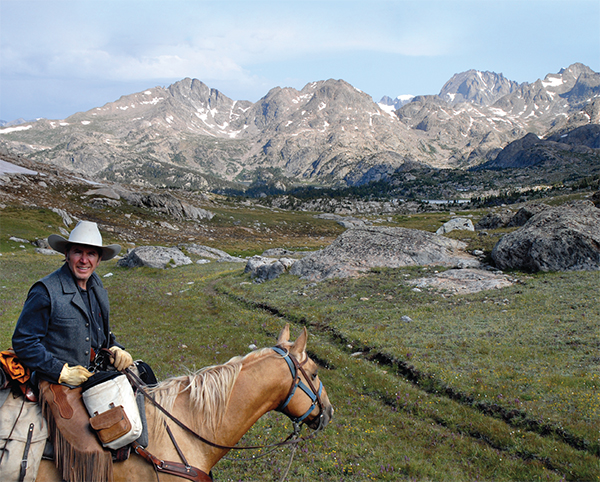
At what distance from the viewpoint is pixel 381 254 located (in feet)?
100

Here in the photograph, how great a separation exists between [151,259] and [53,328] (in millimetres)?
38617

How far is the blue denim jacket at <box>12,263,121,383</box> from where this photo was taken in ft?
15.3

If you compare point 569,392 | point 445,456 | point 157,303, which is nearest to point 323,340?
point 445,456

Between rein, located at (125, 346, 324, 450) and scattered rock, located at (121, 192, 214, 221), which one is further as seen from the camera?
scattered rock, located at (121, 192, 214, 221)

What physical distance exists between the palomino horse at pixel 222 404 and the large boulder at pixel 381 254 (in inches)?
880

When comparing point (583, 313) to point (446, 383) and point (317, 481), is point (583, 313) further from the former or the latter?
point (317, 481)

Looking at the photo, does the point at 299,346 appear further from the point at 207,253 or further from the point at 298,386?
the point at 207,253

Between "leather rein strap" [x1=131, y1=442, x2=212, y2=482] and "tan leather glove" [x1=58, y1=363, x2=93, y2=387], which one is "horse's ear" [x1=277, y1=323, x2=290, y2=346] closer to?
"leather rein strap" [x1=131, y1=442, x2=212, y2=482]

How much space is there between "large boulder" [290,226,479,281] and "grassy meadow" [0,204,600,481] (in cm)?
207

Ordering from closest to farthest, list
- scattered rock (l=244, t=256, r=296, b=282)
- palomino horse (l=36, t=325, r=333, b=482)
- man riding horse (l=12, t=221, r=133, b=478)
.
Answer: man riding horse (l=12, t=221, r=133, b=478) → palomino horse (l=36, t=325, r=333, b=482) → scattered rock (l=244, t=256, r=296, b=282)

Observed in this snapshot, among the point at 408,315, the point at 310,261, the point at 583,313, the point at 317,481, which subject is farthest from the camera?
the point at 310,261

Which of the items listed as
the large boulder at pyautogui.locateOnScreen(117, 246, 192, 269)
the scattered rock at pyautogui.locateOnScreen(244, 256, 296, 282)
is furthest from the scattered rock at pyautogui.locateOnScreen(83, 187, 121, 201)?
the scattered rock at pyautogui.locateOnScreen(244, 256, 296, 282)

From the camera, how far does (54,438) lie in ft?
15.2

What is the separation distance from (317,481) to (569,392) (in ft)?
28.0
